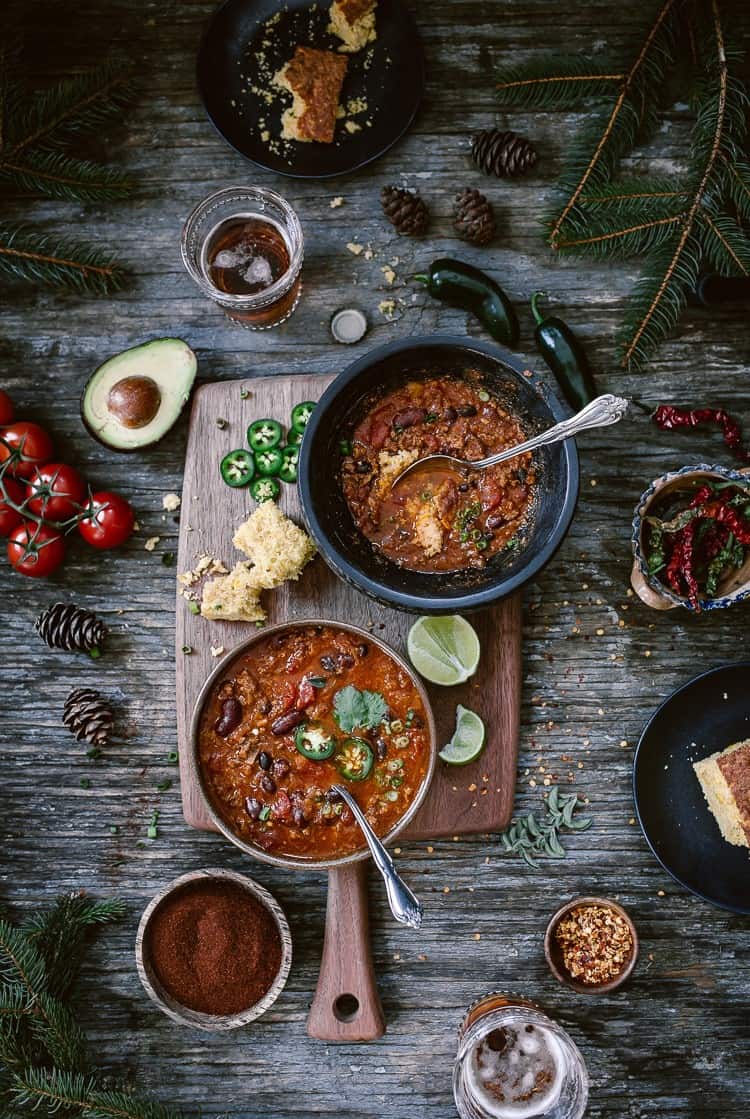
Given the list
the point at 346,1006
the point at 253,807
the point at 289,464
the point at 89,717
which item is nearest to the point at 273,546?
the point at 289,464

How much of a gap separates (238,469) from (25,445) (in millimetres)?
724

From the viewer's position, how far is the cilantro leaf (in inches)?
107

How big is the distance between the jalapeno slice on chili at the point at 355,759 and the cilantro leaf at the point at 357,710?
6cm

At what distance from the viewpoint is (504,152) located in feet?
9.91

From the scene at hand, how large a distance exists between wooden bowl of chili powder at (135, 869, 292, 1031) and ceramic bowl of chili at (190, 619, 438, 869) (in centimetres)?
39

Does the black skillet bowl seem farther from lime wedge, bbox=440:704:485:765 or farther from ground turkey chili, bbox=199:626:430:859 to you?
lime wedge, bbox=440:704:485:765

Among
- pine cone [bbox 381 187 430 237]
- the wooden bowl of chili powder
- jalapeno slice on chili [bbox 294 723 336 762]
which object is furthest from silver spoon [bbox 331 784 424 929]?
pine cone [bbox 381 187 430 237]

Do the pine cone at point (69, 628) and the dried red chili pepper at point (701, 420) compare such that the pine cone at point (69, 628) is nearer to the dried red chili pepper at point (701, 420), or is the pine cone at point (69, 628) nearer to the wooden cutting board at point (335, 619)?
the wooden cutting board at point (335, 619)

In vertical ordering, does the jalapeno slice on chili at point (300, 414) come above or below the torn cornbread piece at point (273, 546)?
above

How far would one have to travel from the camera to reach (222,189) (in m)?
3.03

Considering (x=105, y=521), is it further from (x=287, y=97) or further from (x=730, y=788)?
(x=730, y=788)

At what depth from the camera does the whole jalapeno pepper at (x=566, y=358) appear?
2.98m

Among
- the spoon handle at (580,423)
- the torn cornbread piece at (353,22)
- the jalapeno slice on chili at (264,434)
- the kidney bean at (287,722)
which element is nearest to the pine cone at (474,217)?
the torn cornbread piece at (353,22)

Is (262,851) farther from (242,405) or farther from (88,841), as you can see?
(242,405)
